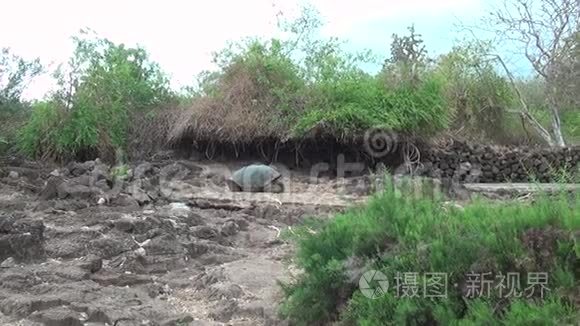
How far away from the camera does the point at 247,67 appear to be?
13.4 m

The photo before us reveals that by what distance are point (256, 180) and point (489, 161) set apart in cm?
510

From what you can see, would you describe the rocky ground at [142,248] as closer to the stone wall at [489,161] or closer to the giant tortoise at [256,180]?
the giant tortoise at [256,180]

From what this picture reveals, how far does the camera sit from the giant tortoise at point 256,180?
10984mm

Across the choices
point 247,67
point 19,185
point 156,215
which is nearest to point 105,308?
point 156,215

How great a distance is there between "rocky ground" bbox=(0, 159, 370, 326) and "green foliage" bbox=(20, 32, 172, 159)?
2.30 m

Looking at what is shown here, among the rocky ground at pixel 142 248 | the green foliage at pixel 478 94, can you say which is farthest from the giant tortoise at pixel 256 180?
the green foliage at pixel 478 94

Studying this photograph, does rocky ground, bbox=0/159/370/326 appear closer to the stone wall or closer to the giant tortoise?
the giant tortoise

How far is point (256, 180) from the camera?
36.1ft

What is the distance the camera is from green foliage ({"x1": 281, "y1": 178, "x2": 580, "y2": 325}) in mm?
2928

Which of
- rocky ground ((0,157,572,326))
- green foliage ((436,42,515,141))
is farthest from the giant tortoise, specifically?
green foliage ((436,42,515,141))

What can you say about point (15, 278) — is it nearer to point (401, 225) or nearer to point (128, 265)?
point (128, 265)

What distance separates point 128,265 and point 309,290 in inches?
99.6

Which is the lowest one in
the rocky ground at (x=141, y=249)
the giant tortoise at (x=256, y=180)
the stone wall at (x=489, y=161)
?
the rocky ground at (x=141, y=249)

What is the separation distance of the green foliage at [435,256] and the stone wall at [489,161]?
9540 millimetres
